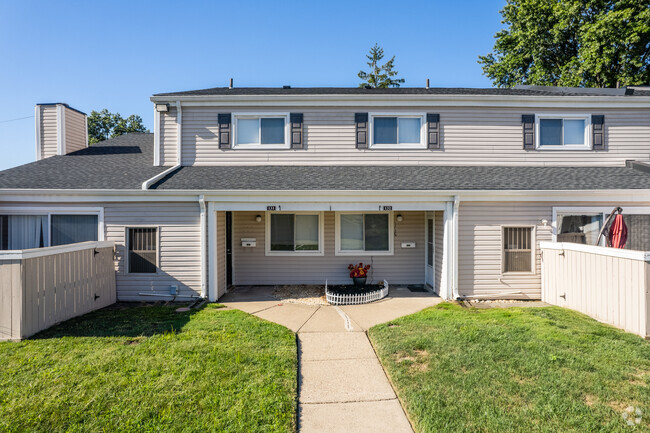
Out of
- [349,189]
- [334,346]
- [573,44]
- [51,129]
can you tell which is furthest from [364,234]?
[573,44]

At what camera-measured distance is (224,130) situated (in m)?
10.1

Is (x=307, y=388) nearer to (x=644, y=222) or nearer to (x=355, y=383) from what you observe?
(x=355, y=383)

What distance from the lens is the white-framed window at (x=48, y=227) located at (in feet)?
27.2

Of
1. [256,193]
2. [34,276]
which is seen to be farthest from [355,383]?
[34,276]

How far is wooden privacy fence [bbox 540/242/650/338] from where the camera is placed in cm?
566

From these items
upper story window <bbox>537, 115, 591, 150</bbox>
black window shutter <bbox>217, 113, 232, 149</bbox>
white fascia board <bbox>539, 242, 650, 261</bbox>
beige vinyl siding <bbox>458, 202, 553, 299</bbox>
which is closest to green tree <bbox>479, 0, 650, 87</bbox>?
upper story window <bbox>537, 115, 591, 150</bbox>

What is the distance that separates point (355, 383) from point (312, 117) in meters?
7.70

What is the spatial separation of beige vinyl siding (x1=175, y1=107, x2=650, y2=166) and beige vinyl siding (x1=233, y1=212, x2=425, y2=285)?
5.80ft

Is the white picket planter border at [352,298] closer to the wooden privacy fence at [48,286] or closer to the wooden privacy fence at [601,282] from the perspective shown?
the wooden privacy fence at [601,282]

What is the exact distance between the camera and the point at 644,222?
8.34m

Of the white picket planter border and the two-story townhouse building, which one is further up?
the two-story townhouse building

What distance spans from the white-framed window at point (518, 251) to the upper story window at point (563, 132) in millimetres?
3309

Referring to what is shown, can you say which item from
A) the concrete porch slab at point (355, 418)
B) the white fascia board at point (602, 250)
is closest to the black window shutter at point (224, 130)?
the concrete porch slab at point (355, 418)

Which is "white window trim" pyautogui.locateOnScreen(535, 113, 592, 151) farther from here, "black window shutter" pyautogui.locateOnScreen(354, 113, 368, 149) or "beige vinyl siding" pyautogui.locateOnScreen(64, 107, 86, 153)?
"beige vinyl siding" pyautogui.locateOnScreen(64, 107, 86, 153)
